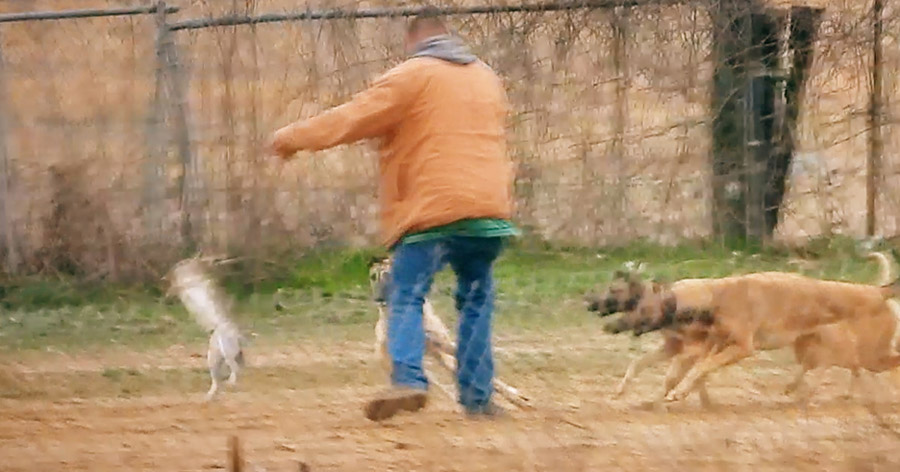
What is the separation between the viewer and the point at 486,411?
14.7 ft

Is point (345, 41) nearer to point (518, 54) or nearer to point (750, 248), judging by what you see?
point (518, 54)

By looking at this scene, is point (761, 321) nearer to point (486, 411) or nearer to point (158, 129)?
point (486, 411)

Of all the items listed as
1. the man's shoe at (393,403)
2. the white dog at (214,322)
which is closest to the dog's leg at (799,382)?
the man's shoe at (393,403)

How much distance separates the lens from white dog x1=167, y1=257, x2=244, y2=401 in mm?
5633

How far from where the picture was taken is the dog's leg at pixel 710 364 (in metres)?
4.98

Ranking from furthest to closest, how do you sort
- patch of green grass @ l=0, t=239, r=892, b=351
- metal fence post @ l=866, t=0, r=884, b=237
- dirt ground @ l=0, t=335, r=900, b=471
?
metal fence post @ l=866, t=0, r=884, b=237, patch of green grass @ l=0, t=239, r=892, b=351, dirt ground @ l=0, t=335, r=900, b=471

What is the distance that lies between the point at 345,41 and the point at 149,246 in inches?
62.4

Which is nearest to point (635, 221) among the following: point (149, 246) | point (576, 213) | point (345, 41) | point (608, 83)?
point (576, 213)

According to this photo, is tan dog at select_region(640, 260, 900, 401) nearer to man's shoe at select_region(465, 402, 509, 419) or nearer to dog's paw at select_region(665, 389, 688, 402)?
dog's paw at select_region(665, 389, 688, 402)


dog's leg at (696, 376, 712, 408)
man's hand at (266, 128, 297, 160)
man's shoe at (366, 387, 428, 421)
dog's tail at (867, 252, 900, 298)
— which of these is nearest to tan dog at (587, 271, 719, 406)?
dog's leg at (696, 376, 712, 408)

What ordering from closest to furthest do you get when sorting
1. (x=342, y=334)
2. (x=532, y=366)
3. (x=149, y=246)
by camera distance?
(x=532, y=366), (x=342, y=334), (x=149, y=246)

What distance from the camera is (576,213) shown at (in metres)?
7.68

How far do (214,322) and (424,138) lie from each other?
76.7 inches

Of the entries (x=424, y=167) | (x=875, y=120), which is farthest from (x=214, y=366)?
(x=875, y=120)
